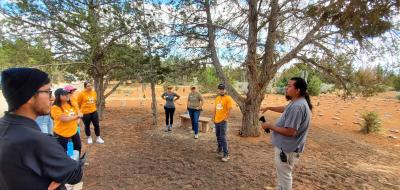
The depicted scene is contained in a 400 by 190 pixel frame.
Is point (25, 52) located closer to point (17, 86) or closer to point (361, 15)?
point (17, 86)

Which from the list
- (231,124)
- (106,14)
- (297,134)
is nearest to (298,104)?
(297,134)

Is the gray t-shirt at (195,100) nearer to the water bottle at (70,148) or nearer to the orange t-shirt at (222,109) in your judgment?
the orange t-shirt at (222,109)

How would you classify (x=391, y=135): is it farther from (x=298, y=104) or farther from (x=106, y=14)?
(x=106, y=14)

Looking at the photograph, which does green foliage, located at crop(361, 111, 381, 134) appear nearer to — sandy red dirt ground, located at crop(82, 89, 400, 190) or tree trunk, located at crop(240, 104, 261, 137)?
sandy red dirt ground, located at crop(82, 89, 400, 190)

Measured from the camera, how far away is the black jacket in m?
1.49

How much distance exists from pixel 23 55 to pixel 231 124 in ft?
24.7

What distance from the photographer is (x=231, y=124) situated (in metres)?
11.2

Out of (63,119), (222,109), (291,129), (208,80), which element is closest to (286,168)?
(291,129)

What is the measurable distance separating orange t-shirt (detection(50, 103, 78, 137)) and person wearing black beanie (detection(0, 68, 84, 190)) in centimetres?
328

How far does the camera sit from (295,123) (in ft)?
10.8

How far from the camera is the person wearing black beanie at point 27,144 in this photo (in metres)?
1.50

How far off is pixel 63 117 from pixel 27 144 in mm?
3442

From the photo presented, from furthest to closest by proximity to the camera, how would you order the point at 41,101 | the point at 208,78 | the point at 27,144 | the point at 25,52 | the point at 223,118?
the point at 208,78, the point at 25,52, the point at 223,118, the point at 41,101, the point at 27,144

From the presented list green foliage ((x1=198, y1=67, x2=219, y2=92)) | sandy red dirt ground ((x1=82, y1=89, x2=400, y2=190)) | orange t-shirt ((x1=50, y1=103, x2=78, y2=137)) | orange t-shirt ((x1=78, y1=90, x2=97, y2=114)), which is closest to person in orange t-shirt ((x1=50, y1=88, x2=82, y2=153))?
orange t-shirt ((x1=50, y1=103, x2=78, y2=137))
